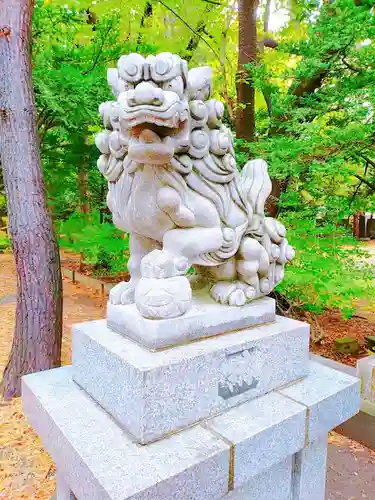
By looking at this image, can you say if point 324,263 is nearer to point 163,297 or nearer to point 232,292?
point 232,292

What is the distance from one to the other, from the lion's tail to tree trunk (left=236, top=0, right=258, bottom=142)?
10.5 ft

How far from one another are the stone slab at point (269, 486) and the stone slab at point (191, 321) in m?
0.71

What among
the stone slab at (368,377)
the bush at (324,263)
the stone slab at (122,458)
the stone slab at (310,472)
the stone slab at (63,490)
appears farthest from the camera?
the bush at (324,263)

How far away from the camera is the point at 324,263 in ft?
12.3

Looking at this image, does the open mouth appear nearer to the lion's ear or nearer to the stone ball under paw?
the lion's ear

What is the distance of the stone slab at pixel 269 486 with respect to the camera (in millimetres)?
1756

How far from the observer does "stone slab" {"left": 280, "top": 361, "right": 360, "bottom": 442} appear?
1.89 metres

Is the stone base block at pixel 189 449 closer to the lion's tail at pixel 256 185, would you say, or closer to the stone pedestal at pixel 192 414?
the stone pedestal at pixel 192 414

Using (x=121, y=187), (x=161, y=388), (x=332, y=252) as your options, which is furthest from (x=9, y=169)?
(x=332, y=252)

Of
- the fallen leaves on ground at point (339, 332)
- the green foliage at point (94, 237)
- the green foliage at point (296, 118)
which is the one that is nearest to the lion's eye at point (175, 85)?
the green foliage at point (296, 118)

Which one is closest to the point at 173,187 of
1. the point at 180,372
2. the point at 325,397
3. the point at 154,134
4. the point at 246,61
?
the point at 154,134

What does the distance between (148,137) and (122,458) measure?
1237 mm

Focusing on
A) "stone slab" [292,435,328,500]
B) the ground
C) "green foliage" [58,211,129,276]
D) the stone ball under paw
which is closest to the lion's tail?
the stone ball under paw

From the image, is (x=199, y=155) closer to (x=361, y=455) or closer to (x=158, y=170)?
(x=158, y=170)
